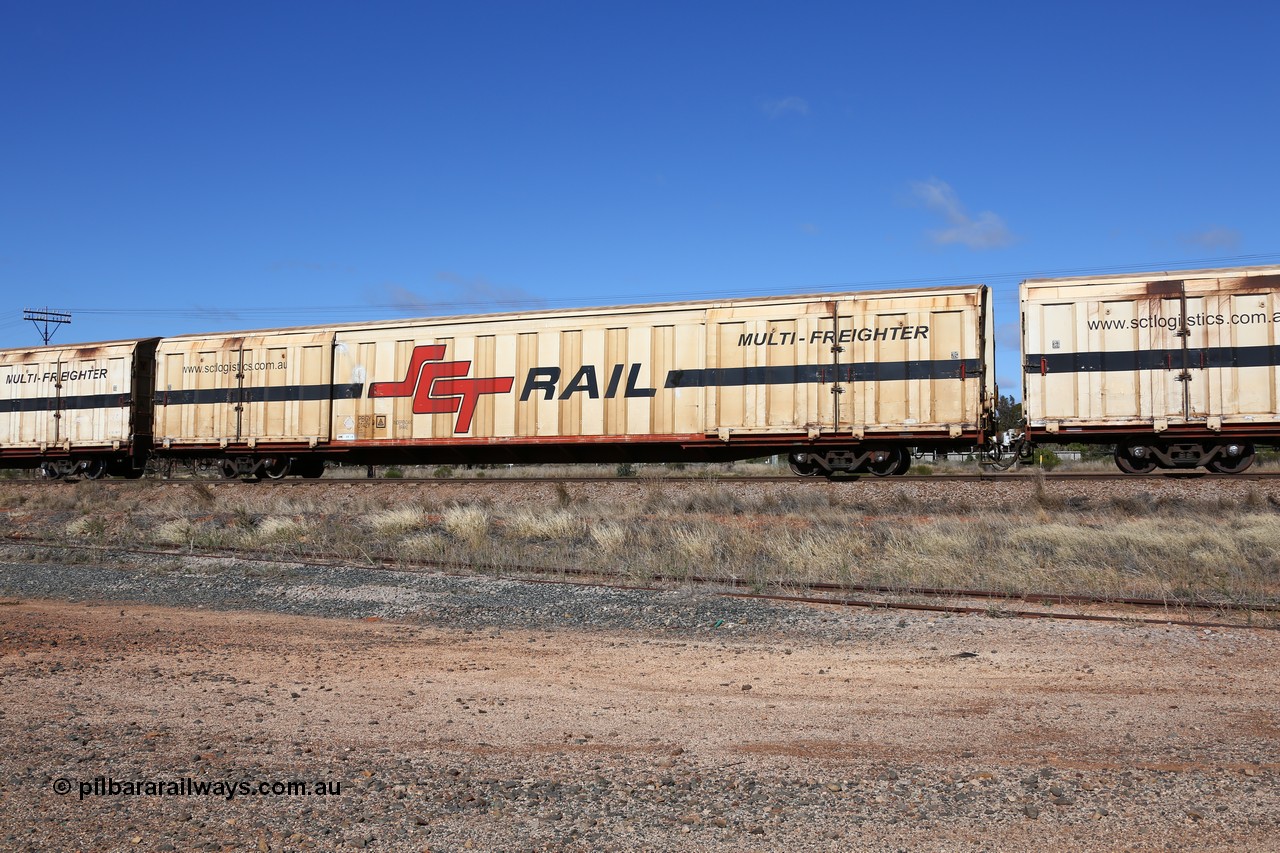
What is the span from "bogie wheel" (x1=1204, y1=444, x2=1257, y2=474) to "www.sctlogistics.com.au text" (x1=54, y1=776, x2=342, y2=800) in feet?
53.8

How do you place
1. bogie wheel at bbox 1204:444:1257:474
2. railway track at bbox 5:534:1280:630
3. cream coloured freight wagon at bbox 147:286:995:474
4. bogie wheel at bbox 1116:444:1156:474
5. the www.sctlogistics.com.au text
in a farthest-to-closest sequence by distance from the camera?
cream coloured freight wagon at bbox 147:286:995:474, bogie wheel at bbox 1116:444:1156:474, bogie wheel at bbox 1204:444:1257:474, railway track at bbox 5:534:1280:630, the www.sctlogistics.com.au text

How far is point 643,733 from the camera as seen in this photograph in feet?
16.4

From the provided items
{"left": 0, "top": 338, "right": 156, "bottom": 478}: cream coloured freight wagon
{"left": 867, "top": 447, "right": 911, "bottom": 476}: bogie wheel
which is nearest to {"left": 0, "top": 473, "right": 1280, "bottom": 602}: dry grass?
{"left": 867, "top": 447, "right": 911, "bottom": 476}: bogie wheel

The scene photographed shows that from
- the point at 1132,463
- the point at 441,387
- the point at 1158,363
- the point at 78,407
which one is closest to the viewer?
the point at 1158,363

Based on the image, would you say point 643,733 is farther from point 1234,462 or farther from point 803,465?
point 1234,462

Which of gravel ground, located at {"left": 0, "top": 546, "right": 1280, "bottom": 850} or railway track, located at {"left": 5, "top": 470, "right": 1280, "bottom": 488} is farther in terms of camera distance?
railway track, located at {"left": 5, "top": 470, "right": 1280, "bottom": 488}

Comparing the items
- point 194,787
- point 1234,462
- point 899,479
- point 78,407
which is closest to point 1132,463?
point 1234,462

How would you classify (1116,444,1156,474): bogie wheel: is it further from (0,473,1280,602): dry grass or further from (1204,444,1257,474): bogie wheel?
(0,473,1280,602): dry grass

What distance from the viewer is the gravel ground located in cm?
371

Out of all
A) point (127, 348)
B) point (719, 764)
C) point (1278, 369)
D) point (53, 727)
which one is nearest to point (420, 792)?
point (719, 764)

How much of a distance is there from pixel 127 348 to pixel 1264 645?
2386 cm

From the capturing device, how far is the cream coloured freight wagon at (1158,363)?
50.4 ft

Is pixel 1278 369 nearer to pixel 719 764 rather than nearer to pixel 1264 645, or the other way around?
pixel 1264 645

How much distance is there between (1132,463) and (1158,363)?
6.51 feet
